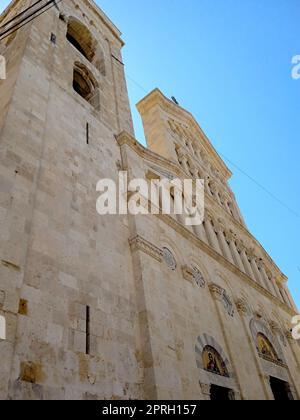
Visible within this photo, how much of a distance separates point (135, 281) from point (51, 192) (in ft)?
8.53

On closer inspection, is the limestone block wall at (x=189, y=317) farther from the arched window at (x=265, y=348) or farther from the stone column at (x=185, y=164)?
the stone column at (x=185, y=164)

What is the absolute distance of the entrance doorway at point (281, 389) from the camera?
11.3 metres

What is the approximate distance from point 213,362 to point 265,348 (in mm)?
4547

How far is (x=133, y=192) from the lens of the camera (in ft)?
29.9

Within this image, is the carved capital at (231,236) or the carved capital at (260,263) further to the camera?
the carved capital at (260,263)

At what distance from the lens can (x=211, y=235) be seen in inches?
540

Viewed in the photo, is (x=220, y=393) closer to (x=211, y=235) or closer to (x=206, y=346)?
(x=206, y=346)

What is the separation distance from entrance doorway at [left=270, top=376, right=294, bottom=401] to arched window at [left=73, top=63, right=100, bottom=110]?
448 inches

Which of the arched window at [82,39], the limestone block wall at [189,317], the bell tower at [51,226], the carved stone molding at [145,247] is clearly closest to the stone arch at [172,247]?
the limestone block wall at [189,317]

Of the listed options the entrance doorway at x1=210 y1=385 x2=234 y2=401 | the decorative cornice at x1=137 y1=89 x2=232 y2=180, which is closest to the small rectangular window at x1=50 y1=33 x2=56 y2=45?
the decorative cornice at x1=137 y1=89 x2=232 y2=180

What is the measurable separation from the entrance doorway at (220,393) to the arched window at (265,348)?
3.25 metres

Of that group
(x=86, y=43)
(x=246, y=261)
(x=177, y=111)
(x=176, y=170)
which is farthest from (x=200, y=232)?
(x=86, y=43)

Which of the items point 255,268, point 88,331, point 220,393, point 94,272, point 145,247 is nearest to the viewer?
point 88,331

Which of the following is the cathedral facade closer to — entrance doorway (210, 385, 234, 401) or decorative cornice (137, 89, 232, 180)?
entrance doorway (210, 385, 234, 401)
